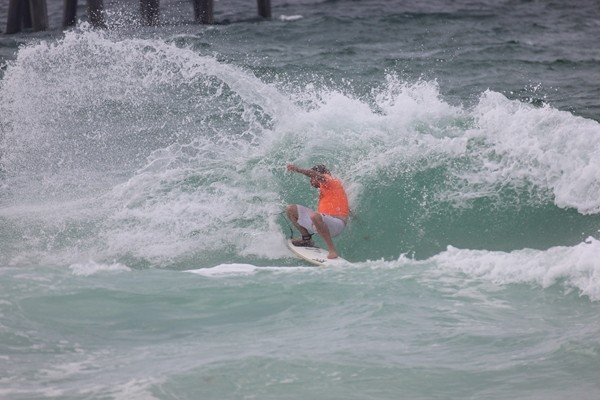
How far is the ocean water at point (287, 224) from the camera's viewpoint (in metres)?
7.30

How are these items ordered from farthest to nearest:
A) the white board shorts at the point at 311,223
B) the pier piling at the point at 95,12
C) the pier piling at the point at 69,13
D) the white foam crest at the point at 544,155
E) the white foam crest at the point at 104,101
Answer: the pier piling at the point at 69,13
the pier piling at the point at 95,12
the white foam crest at the point at 104,101
the white foam crest at the point at 544,155
the white board shorts at the point at 311,223

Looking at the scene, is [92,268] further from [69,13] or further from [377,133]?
[69,13]

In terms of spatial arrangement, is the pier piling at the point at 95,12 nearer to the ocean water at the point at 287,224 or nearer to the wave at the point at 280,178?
the ocean water at the point at 287,224

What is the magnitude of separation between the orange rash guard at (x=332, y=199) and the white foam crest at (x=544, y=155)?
2.01 meters

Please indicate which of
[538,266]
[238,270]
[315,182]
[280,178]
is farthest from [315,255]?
[538,266]

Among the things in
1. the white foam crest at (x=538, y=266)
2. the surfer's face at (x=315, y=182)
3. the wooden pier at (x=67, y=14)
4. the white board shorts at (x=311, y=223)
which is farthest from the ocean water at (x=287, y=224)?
the surfer's face at (x=315, y=182)

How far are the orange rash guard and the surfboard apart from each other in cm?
51

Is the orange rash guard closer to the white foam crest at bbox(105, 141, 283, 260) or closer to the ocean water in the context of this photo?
the ocean water

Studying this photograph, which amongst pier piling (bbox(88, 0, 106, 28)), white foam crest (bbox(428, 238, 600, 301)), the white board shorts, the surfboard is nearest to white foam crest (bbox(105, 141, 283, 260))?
the surfboard

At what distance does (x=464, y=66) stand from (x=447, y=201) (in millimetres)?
8741

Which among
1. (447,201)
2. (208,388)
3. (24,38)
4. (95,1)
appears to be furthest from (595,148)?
(24,38)

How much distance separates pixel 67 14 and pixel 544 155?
1545cm

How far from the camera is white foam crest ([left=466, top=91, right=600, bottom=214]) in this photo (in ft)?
39.7

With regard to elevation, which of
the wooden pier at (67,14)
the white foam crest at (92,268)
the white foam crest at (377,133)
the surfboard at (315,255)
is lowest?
the surfboard at (315,255)
